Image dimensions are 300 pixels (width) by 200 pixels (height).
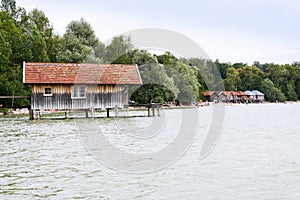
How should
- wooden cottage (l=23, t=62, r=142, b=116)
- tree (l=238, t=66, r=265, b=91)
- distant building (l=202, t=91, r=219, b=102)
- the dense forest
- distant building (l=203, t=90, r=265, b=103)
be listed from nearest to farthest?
1. wooden cottage (l=23, t=62, r=142, b=116)
2. the dense forest
3. distant building (l=202, t=91, r=219, b=102)
4. distant building (l=203, t=90, r=265, b=103)
5. tree (l=238, t=66, r=265, b=91)

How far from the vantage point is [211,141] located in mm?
17938

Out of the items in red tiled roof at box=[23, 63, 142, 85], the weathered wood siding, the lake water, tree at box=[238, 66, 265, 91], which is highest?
tree at box=[238, 66, 265, 91]

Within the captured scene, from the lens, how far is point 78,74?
33.4m

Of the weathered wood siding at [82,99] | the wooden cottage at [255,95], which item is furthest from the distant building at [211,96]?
the weathered wood siding at [82,99]

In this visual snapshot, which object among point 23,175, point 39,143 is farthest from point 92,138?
point 23,175

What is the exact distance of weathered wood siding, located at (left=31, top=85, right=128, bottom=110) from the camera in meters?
32.1

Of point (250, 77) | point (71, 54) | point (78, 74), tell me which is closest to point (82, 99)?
point (78, 74)

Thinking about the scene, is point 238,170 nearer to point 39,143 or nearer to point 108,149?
point 108,149

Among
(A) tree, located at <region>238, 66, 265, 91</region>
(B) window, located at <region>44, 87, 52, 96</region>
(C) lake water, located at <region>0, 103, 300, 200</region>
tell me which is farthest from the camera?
(A) tree, located at <region>238, 66, 265, 91</region>

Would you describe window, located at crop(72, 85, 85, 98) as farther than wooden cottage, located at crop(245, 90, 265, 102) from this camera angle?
No

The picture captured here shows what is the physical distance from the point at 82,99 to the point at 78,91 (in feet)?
2.28

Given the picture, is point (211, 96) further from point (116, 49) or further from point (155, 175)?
point (155, 175)

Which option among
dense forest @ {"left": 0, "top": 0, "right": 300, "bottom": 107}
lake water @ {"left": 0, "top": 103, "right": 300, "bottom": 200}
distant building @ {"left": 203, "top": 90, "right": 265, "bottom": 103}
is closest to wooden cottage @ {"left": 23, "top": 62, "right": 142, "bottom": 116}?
dense forest @ {"left": 0, "top": 0, "right": 300, "bottom": 107}

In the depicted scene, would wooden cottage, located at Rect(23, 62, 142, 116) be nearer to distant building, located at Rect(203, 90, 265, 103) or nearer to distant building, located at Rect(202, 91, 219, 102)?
distant building, located at Rect(202, 91, 219, 102)
